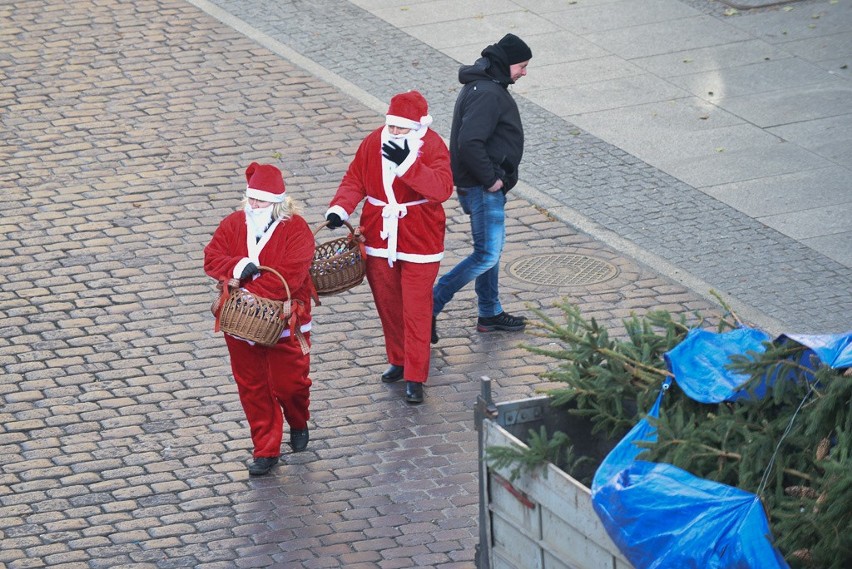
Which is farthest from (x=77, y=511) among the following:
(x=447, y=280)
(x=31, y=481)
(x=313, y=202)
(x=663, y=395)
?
(x=313, y=202)

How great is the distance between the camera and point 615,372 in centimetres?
591

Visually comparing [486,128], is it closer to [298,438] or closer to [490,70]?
[490,70]

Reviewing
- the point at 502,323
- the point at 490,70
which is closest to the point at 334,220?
the point at 490,70

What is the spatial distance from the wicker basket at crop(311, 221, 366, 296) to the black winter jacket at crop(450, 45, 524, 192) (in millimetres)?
1038

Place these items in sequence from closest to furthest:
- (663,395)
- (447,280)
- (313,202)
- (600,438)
A: 1. (663,395)
2. (600,438)
3. (447,280)
4. (313,202)

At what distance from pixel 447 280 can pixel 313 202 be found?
2.30m

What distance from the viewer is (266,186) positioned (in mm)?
7543

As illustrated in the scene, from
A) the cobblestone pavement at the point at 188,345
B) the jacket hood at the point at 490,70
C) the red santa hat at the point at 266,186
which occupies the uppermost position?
the jacket hood at the point at 490,70

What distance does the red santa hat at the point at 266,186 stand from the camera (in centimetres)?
754

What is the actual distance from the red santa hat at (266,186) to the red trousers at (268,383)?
0.76 metres

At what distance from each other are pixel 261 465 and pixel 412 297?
138 centimetres

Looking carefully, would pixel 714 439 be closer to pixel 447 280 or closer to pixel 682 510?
pixel 682 510

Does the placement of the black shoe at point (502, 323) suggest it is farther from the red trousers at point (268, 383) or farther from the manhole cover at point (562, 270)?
the red trousers at point (268, 383)

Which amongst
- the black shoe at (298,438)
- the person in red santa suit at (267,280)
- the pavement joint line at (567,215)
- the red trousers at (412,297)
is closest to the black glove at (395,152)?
the red trousers at (412,297)
